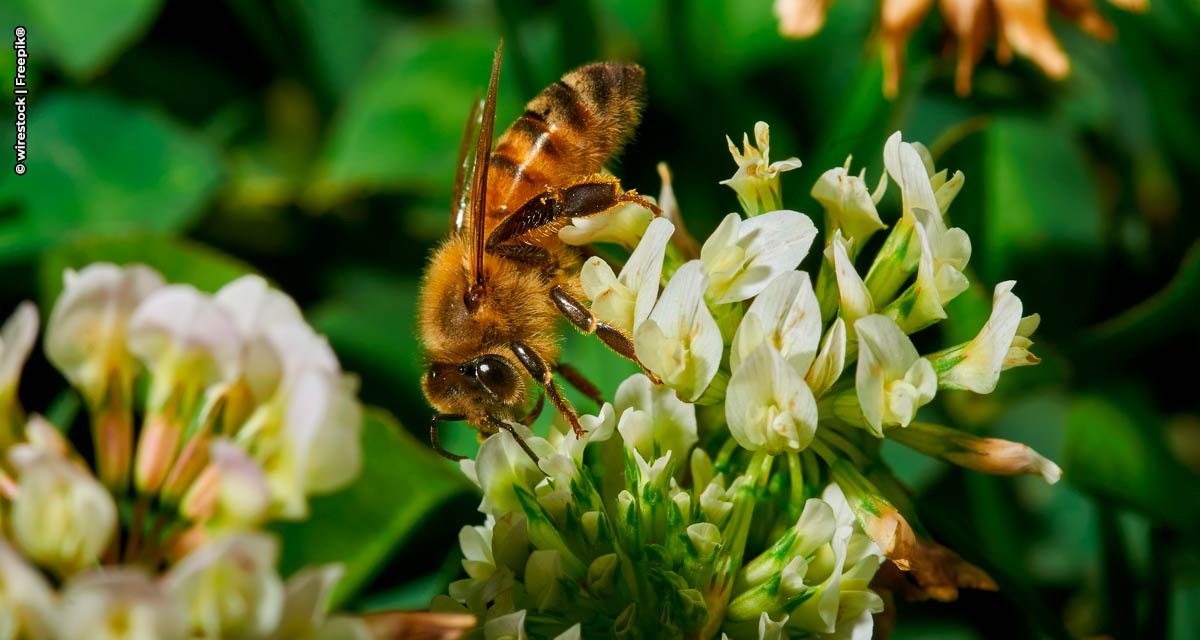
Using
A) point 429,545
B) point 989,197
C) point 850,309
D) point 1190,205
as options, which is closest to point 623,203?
point 850,309

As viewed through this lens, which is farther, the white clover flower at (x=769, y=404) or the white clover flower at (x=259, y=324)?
the white clover flower at (x=769, y=404)

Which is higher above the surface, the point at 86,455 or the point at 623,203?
the point at 623,203

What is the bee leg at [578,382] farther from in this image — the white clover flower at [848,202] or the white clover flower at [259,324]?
the white clover flower at [259,324]

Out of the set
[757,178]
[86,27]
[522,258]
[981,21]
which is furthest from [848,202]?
[86,27]

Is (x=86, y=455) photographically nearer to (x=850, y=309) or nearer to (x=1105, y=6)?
(x=850, y=309)

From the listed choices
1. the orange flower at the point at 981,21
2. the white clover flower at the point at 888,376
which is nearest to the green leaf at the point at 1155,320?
the orange flower at the point at 981,21
